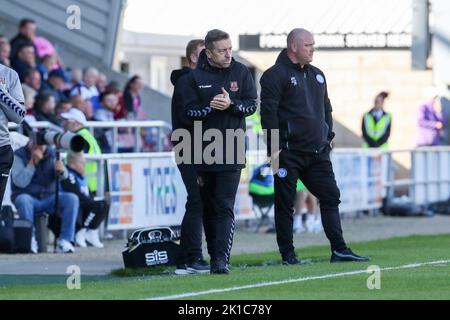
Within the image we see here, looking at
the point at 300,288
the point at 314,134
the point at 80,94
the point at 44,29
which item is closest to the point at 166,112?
the point at 44,29

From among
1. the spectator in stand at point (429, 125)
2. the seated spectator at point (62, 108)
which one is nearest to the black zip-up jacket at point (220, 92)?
the seated spectator at point (62, 108)

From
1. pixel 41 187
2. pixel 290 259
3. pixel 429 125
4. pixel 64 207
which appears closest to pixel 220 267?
pixel 290 259

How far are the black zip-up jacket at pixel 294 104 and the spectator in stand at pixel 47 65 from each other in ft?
29.7

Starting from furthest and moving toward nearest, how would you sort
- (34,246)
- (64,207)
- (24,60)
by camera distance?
(24,60) < (64,207) < (34,246)

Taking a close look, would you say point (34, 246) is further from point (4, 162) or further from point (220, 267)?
point (220, 267)

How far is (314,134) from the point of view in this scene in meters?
12.9

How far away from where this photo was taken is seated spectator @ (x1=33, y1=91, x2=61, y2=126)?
18750 mm

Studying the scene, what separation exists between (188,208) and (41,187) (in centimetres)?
455

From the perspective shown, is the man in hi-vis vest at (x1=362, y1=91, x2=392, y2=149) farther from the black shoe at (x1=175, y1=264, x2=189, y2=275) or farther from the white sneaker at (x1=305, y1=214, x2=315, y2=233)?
the black shoe at (x1=175, y1=264, x2=189, y2=275)

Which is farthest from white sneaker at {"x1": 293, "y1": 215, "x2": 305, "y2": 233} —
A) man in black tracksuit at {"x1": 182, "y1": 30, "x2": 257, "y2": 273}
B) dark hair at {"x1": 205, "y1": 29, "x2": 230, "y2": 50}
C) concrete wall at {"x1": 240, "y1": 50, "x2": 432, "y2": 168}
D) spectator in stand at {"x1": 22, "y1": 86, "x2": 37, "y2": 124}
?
concrete wall at {"x1": 240, "y1": 50, "x2": 432, "y2": 168}

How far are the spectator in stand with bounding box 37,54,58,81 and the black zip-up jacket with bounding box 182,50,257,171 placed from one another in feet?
31.9

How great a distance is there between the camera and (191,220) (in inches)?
490

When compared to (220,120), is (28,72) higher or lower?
higher

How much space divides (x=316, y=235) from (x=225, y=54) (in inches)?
306
